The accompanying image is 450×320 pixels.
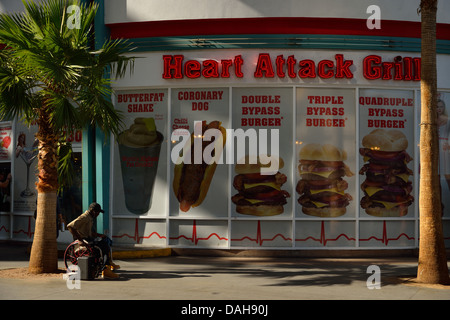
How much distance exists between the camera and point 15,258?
16562mm

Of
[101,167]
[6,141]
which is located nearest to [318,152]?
[101,167]

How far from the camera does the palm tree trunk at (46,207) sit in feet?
44.5

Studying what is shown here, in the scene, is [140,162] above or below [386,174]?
above

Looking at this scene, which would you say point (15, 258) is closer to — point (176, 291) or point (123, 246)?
point (123, 246)

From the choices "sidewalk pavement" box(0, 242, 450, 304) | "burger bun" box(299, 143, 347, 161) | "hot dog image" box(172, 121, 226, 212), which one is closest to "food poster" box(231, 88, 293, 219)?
"burger bun" box(299, 143, 347, 161)

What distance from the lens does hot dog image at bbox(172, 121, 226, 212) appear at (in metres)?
17.6

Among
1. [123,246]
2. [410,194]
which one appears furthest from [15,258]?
[410,194]

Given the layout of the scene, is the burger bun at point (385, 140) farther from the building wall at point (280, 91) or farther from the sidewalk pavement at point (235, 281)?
the sidewalk pavement at point (235, 281)

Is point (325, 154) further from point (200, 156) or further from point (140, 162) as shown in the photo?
point (140, 162)

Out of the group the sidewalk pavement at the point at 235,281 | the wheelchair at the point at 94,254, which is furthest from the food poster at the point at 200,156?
the wheelchair at the point at 94,254

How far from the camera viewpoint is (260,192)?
17.4 metres

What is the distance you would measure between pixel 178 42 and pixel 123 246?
A: 5.85 meters

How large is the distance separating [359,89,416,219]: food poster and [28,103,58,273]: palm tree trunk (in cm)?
828

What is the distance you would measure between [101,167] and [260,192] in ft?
14.6
